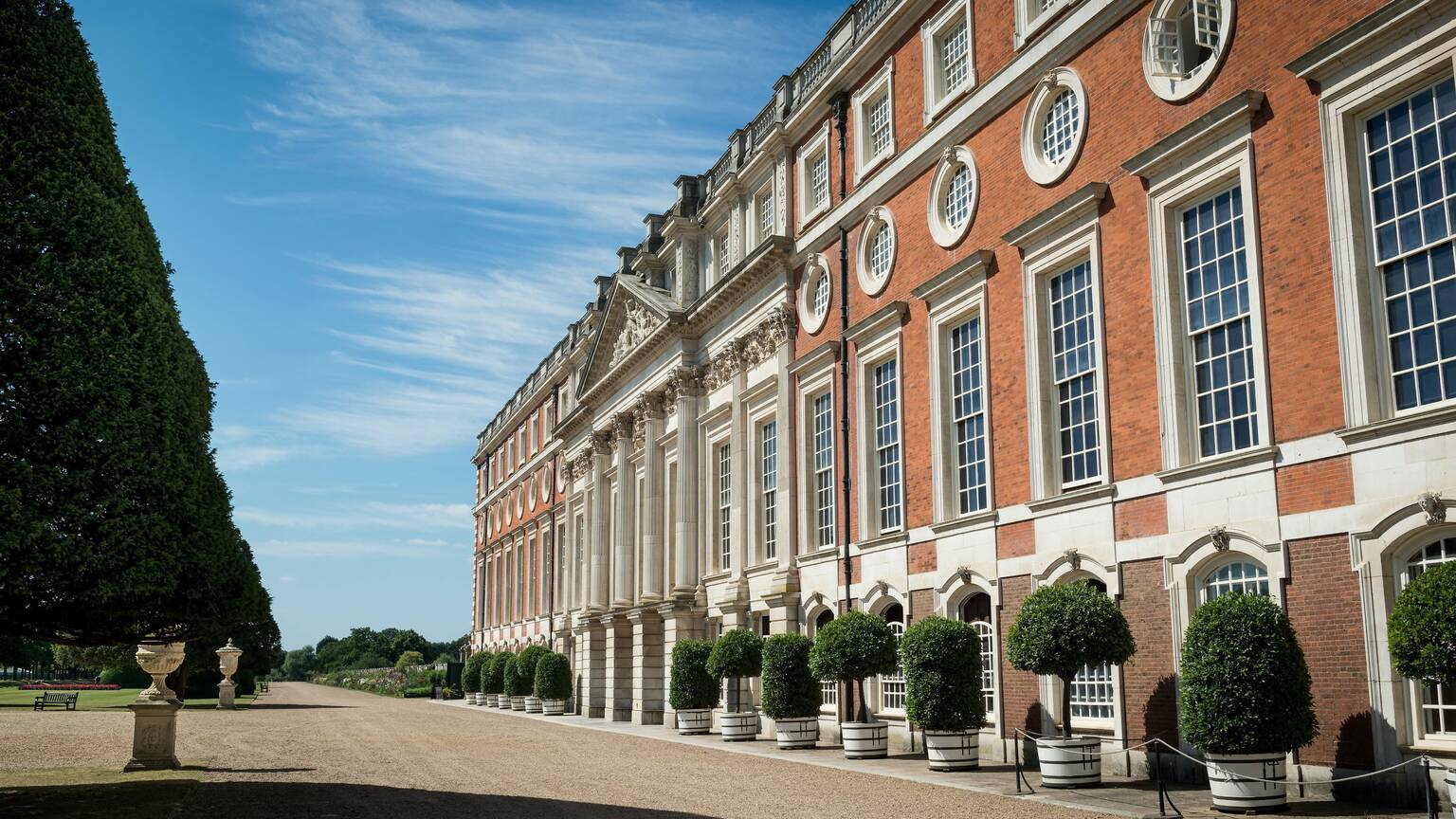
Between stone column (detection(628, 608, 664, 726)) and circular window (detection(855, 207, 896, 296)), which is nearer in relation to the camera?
circular window (detection(855, 207, 896, 296))

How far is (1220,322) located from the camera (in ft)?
57.2

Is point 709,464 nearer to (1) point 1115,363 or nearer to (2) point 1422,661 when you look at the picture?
(1) point 1115,363

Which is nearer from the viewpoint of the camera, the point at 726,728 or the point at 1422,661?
the point at 1422,661

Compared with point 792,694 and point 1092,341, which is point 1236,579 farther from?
point 792,694

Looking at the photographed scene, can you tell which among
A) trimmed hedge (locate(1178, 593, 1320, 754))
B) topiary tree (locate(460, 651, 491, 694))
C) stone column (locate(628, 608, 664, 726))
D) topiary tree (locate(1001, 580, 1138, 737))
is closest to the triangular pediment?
stone column (locate(628, 608, 664, 726))

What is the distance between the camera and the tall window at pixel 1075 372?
2027 cm

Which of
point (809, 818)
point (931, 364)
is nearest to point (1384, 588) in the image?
point (809, 818)

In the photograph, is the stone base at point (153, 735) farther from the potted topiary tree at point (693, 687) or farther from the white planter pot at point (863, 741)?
the potted topiary tree at point (693, 687)

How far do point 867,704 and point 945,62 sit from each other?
1417cm

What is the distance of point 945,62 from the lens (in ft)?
83.8

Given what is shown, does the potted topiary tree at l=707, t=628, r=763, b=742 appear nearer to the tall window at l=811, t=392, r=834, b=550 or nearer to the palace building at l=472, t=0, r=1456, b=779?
the palace building at l=472, t=0, r=1456, b=779

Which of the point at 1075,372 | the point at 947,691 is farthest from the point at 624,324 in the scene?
the point at 947,691

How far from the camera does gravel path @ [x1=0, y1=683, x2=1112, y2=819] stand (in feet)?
49.8

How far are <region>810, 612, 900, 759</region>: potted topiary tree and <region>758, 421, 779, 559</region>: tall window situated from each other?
8.44 meters
